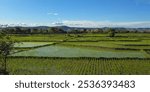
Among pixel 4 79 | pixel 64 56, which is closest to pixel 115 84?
pixel 4 79

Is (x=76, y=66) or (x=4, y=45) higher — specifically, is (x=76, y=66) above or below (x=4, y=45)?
below

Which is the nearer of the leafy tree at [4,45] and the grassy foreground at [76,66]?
the grassy foreground at [76,66]

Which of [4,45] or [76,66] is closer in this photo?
[4,45]

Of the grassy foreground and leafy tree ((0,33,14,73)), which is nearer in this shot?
the grassy foreground

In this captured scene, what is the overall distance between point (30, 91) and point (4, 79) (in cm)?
159

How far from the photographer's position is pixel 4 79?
930cm

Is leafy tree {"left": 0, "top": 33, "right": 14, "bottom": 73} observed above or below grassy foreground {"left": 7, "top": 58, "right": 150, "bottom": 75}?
above

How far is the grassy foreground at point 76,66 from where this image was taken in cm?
1438

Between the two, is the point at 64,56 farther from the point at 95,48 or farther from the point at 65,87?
the point at 65,87

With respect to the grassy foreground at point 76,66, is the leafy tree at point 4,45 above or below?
above

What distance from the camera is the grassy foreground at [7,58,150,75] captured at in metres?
14.4

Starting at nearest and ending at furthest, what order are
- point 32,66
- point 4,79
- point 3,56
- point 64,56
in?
point 4,79, point 3,56, point 32,66, point 64,56

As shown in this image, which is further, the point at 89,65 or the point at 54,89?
the point at 89,65

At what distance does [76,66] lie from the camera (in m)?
16.2
